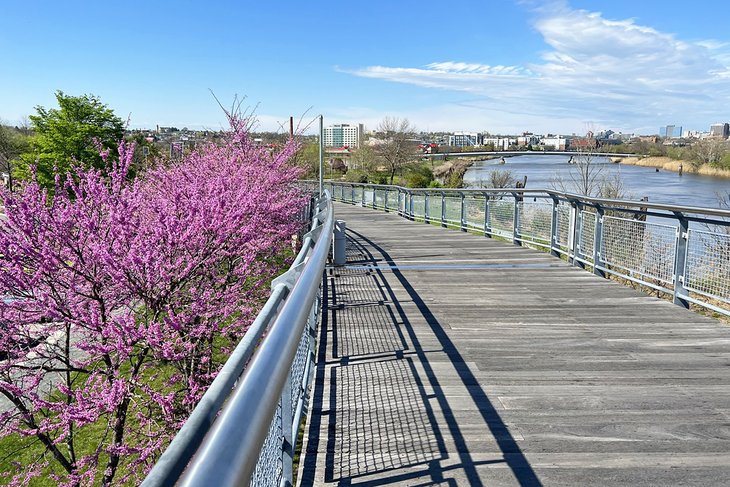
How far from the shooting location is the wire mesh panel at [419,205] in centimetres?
1963

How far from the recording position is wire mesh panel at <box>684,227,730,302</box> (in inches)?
239

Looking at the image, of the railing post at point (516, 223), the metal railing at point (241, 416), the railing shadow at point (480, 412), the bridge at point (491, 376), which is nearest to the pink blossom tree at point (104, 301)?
the bridge at point (491, 376)

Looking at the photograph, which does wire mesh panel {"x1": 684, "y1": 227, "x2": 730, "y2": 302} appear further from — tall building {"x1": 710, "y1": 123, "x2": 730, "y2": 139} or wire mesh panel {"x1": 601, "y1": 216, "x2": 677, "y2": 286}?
tall building {"x1": 710, "y1": 123, "x2": 730, "y2": 139}

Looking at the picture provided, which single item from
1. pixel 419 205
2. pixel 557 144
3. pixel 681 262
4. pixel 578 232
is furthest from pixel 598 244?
pixel 557 144

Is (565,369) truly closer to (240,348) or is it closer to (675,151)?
(240,348)

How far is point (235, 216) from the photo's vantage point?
7297mm

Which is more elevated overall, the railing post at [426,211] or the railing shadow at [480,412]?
the railing post at [426,211]

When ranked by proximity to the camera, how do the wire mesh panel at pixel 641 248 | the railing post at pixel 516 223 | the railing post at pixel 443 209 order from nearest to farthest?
the wire mesh panel at pixel 641 248, the railing post at pixel 516 223, the railing post at pixel 443 209

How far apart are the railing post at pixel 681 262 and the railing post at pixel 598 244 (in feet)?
5.68

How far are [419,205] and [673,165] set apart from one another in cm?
5978

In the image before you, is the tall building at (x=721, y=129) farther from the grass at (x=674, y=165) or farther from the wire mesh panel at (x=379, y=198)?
the wire mesh panel at (x=379, y=198)

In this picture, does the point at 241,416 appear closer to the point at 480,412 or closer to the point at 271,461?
the point at 271,461

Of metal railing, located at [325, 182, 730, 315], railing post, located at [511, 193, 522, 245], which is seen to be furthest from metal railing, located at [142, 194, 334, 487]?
railing post, located at [511, 193, 522, 245]

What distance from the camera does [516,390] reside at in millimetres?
4020
